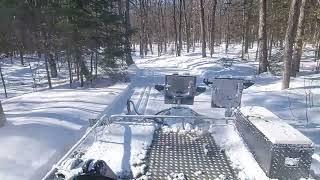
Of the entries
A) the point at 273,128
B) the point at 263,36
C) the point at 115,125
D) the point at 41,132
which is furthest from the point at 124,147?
the point at 263,36

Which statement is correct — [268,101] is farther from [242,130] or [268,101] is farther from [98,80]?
[98,80]

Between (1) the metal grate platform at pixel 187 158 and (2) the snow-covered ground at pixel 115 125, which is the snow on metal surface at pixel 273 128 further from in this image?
(1) the metal grate platform at pixel 187 158

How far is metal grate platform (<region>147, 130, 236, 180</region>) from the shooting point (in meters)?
4.72

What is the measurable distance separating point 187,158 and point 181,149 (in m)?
0.38

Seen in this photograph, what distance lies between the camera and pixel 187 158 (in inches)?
205

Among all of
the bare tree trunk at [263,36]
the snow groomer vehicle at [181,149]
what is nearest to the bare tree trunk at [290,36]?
the bare tree trunk at [263,36]

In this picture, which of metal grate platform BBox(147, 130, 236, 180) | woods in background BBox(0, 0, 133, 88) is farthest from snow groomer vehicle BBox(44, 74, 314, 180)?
woods in background BBox(0, 0, 133, 88)

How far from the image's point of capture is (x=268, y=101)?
47.8ft

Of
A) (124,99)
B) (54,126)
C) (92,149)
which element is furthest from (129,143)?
(124,99)

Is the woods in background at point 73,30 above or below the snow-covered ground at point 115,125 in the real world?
above

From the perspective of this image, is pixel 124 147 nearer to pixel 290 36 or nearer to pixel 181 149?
pixel 181 149

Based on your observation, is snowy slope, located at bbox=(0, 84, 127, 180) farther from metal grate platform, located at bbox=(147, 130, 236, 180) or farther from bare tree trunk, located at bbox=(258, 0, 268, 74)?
bare tree trunk, located at bbox=(258, 0, 268, 74)

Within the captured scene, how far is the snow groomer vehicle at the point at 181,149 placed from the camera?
4484mm

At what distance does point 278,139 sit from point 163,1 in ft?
182
